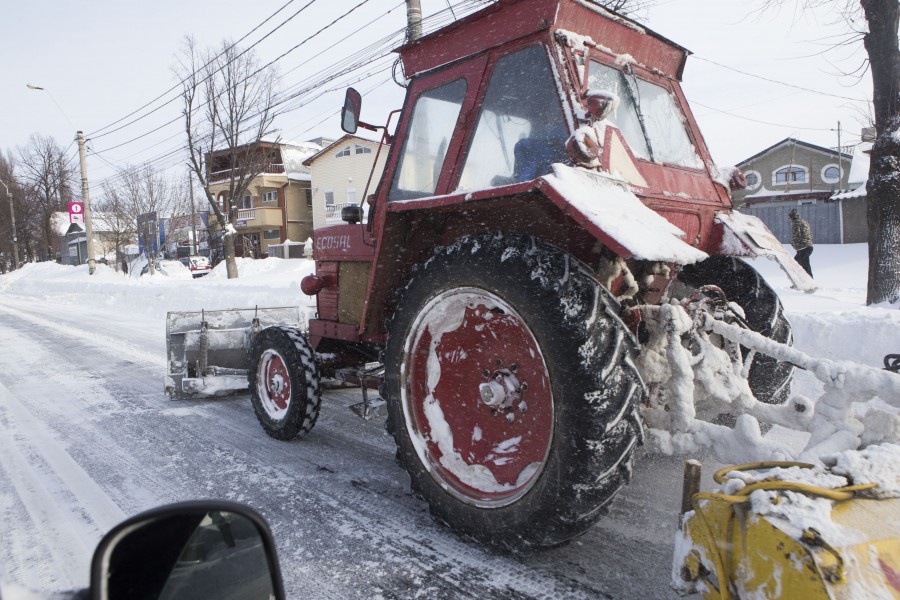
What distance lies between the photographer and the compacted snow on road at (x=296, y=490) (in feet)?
7.94

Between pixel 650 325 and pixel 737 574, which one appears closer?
pixel 737 574

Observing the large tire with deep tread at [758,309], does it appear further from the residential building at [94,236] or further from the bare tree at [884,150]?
the residential building at [94,236]

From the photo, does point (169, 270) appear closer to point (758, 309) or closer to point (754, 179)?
point (758, 309)

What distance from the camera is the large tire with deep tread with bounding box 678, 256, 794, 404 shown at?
339cm

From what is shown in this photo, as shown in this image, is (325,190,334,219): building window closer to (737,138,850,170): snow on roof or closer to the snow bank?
the snow bank

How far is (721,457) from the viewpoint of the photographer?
7.68ft

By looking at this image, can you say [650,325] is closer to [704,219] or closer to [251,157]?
[704,219]

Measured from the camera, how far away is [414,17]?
356 inches

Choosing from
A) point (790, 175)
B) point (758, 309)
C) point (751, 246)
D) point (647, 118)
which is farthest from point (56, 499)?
point (790, 175)

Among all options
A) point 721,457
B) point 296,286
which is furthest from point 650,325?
point 296,286

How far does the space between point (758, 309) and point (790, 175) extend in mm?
35350

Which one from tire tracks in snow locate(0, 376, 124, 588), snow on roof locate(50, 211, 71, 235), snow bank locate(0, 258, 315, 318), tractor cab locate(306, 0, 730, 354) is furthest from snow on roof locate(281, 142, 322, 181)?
tractor cab locate(306, 0, 730, 354)

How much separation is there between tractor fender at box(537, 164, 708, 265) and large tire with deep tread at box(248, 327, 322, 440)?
245 centimetres

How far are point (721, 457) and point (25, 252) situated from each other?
6020 cm
